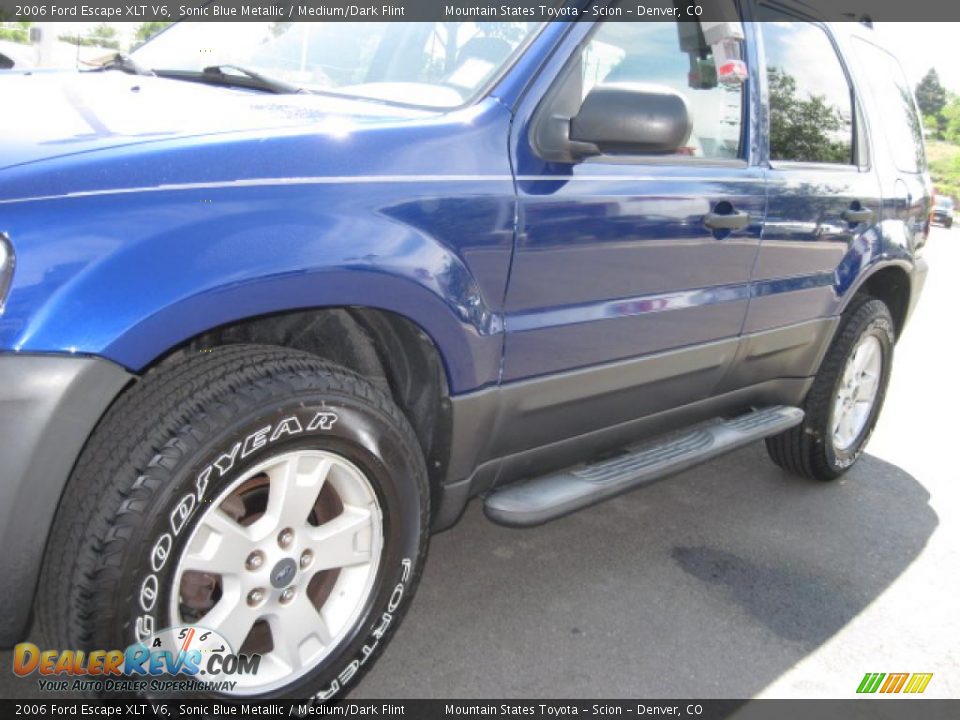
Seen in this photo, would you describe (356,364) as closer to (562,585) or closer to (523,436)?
(523,436)

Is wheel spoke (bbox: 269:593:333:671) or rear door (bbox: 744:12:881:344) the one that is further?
rear door (bbox: 744:12:881:344)

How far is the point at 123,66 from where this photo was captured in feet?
8.71

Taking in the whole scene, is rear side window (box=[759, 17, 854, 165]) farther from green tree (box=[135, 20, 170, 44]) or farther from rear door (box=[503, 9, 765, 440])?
green tree (box=[135, 20, 170, 44])

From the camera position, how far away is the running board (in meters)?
2.40

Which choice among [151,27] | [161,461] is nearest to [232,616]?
[161,461]

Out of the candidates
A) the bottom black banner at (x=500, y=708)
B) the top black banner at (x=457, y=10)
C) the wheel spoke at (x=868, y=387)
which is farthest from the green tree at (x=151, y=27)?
the wheel spoke at (x=868, y=387)

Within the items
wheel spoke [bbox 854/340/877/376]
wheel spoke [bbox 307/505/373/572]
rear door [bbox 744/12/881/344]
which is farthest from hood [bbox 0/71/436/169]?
wheel spoke [bbox 854/340/877/376]

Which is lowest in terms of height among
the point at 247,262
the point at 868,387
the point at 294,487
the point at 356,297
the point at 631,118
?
the point at 868,387

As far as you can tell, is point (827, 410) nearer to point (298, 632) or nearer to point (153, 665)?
point (298, 632)

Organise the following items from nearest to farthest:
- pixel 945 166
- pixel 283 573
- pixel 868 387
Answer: pixel 283 573 → pixel 868 387 → pixel 945 166

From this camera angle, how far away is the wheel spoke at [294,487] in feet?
6.30

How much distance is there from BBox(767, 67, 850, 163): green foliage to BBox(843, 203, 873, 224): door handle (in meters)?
0.21

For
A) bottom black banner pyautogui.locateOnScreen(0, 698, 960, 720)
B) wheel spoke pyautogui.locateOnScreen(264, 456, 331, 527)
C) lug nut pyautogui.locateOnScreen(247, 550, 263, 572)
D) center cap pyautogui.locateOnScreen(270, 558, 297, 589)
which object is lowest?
bottom black banner pyautogui.locateOnScreen(0, 698, 960, 720)

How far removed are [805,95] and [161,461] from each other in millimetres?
2777
